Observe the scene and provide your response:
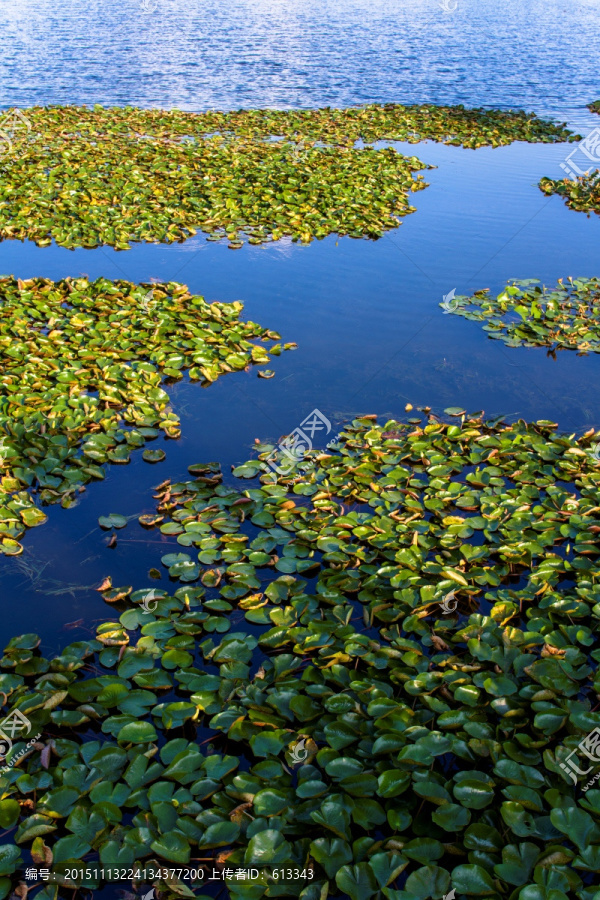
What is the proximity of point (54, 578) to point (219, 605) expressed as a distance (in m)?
1.11

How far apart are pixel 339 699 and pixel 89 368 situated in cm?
406

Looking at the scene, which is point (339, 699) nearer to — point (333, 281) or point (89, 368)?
point (89, 368)

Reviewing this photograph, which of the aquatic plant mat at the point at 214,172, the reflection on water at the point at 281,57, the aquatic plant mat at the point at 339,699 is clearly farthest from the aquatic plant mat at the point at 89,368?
the reflection on water at the point at 281,57

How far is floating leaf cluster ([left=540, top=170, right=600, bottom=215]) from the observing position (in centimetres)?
1145

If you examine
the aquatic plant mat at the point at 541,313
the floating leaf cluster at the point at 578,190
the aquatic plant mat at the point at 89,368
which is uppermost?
the floating leaf cluster at the point at 578,190

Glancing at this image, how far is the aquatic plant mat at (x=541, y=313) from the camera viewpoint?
7.08 m

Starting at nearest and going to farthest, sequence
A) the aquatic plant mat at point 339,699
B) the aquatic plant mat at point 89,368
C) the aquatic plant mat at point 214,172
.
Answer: the aquatic plant mat at point 339,699 < the aquatic plant mat at point 89,368 < the aquatic plant mat at point 214,172

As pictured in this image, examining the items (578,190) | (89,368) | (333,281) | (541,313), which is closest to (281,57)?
(578,190)

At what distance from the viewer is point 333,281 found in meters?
8.28

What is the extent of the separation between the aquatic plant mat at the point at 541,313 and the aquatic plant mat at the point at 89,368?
2504 mm

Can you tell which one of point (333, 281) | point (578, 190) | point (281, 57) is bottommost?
point (333, 281)

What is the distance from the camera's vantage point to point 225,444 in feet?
17.6

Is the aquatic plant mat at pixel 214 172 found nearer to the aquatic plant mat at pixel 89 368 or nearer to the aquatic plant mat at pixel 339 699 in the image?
the aquatic plant mat at pixel 89 368

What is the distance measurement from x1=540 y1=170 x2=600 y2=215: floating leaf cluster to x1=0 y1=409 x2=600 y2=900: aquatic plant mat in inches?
332
